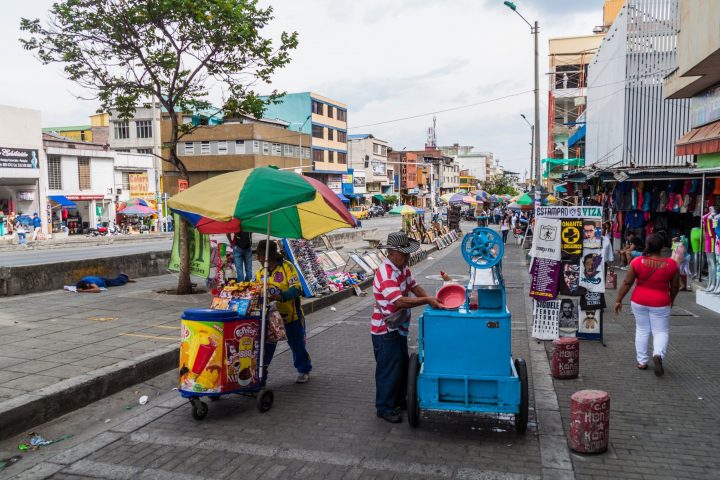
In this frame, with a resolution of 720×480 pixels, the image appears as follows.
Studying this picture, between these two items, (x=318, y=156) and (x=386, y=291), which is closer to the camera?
(x=386, y=291)

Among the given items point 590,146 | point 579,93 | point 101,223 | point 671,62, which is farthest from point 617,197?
point 101,223

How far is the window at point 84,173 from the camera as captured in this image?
42200 mm

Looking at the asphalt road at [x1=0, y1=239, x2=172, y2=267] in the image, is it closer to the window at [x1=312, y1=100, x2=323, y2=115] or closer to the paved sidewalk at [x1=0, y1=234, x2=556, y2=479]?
the paved sidewalk at [x1=0, y1=234, x2=556, y2=479]

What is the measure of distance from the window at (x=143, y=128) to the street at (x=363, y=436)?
56.2 metres

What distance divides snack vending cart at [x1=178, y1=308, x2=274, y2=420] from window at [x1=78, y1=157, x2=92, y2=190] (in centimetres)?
4157

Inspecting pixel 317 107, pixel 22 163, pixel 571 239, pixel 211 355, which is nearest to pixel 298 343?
pixel 211 355

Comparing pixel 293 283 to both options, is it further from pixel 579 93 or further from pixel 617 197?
pixel 579 93

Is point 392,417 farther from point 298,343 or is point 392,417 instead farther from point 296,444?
point 298,343

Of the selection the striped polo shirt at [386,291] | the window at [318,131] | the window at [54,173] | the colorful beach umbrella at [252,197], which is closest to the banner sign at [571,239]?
the colorful beach umbrella at [252,197]

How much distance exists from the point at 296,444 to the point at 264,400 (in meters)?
0.92

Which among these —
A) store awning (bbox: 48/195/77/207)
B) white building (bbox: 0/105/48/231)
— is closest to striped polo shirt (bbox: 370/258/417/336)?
white building (bbox: 0/105/48/231)

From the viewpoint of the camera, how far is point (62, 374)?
639cm

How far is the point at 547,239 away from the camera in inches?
346

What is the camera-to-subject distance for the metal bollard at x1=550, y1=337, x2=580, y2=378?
682 centimetres
